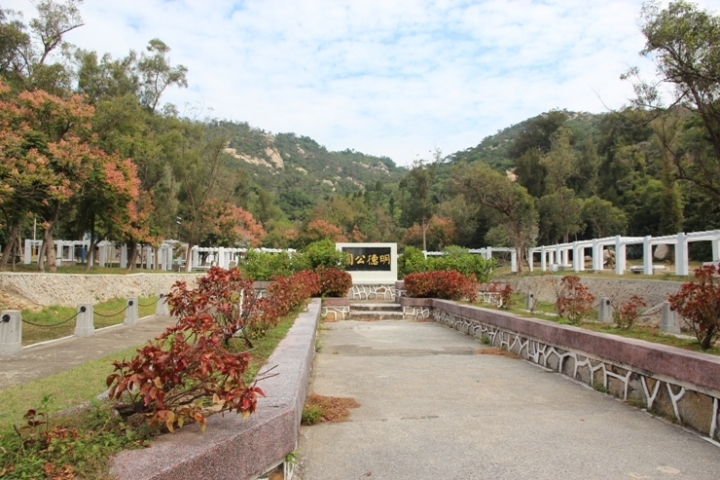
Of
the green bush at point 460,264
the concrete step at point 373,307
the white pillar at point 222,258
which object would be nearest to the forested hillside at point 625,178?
the green bush at point 460,264

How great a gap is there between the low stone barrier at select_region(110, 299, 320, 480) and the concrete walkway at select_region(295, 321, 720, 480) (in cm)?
48

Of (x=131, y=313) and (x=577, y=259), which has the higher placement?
(x=577, y=259)

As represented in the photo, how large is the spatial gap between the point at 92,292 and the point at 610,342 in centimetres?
1815

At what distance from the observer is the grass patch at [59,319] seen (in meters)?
11.0

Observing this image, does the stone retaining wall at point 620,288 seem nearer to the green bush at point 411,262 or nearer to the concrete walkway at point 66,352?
the green bush at point 411,262

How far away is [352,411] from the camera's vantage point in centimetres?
448

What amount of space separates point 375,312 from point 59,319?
27.5 ft

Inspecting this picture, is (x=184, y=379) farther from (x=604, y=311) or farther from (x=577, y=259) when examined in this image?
(x=577, y=259)

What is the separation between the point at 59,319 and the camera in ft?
47.6

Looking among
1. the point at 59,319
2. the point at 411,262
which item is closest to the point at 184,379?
the point at 59,319

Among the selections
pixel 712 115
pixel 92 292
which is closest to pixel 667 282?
pixel 712 115

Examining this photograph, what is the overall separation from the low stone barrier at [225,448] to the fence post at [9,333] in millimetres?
7214

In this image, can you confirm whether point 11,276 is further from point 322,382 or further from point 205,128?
point 205,128

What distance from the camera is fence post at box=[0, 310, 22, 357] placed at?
8625mm
